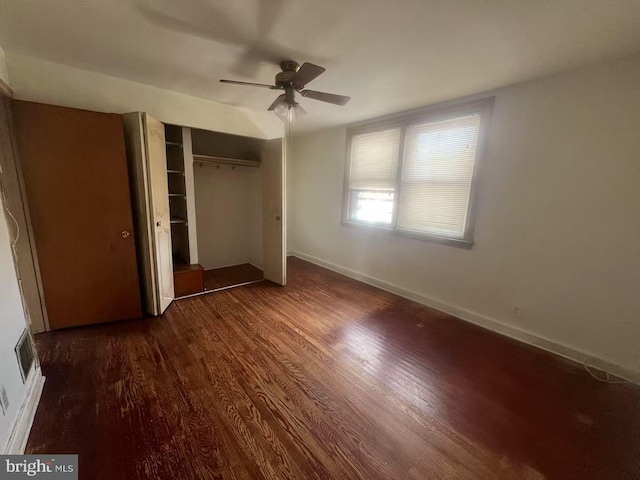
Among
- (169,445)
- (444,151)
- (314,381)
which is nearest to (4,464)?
(169,445)

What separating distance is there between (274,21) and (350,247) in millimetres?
3132

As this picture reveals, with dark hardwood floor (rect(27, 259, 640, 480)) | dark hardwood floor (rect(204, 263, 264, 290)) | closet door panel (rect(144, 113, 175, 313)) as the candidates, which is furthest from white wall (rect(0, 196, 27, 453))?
dark hardwood floor (rect(204, 263, 264, 290))

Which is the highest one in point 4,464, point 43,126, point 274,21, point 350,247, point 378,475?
point 274,21

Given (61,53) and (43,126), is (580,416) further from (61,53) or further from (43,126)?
(61,53)

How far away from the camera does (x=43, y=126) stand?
214cm

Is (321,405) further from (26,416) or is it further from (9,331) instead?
(9,331)

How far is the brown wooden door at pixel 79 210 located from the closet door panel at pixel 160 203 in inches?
8.7

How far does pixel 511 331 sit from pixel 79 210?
4356 millimetres

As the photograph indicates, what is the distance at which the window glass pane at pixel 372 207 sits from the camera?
363cm

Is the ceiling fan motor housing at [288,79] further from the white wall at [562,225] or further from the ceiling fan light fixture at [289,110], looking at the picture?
the white wall at [562,225]

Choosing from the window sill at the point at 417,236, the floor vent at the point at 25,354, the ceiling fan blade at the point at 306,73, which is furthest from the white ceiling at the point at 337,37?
the floor vent at the point at 25,354

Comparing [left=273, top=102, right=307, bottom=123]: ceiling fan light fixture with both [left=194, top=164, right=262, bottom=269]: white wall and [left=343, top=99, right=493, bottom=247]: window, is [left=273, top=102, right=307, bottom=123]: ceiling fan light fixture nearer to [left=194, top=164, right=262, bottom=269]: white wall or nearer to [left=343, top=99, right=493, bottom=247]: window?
[left=343, top=99, right=493, bottom=247]: window

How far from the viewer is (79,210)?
2354mm

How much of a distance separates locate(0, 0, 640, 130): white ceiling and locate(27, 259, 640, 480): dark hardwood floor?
245 centimetres
